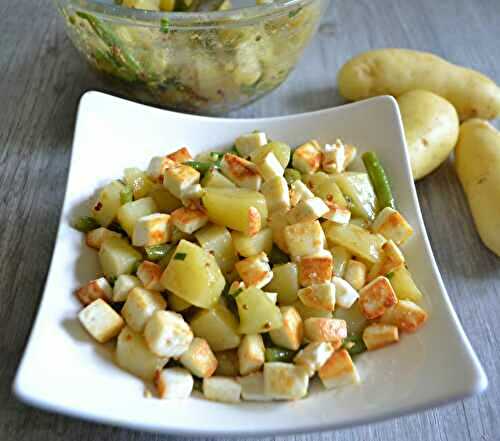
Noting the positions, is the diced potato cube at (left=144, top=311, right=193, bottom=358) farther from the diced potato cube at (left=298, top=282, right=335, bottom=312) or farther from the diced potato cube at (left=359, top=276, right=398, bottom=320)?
the diced potato cube at (left=359, top=276, right=398, bottom=320)

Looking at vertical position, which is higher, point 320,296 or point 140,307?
point 140,307

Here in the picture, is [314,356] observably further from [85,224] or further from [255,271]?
[85,224]

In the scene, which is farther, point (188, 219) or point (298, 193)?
point (298, 193)

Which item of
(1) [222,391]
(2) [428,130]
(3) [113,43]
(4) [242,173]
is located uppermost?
(3) [113,43]

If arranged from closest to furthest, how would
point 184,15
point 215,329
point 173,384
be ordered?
1. point 173,384
2. point 215,329
3. point 184,15

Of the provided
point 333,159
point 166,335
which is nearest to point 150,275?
point 166,335

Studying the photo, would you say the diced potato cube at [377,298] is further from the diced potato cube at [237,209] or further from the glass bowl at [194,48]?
the glass bowl at [194,48]

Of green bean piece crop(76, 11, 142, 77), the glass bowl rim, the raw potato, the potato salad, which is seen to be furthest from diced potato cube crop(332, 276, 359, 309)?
green bean piece crop(76, 11, 142, 77)

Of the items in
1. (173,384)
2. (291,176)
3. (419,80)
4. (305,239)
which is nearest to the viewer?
(173,384)
